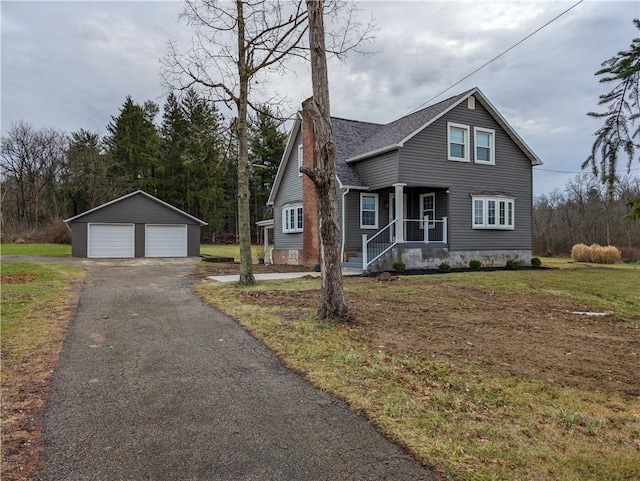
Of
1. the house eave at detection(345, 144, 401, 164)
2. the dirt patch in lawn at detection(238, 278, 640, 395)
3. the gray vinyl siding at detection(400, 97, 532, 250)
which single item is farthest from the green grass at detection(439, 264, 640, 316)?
the house eave at detection(345, 144, 401, 164)

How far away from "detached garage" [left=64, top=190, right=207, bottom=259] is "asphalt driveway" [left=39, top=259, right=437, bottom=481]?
2213 cm

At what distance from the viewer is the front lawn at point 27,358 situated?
280 centimetres

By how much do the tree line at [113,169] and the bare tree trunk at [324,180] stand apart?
33445 mm

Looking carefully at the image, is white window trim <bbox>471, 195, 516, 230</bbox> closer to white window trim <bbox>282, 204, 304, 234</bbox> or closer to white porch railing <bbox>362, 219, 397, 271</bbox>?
white porch railing <bbox>362, 219, 397, 271</bbox>

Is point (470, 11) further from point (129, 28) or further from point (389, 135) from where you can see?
point (129, 28)

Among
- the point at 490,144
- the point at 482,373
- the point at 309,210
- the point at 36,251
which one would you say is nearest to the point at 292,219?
the point at 309,210

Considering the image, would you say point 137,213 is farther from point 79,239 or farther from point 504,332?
point 504,332

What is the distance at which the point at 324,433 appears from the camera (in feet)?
10.0

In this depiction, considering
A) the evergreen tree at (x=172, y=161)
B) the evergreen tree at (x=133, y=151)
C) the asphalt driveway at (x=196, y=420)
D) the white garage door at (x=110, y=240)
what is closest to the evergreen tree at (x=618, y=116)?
the asphalt driveway at (x=196, y=420)

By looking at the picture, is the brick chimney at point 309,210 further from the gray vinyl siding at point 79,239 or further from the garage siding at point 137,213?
the gray vinyl siding at point 79,239

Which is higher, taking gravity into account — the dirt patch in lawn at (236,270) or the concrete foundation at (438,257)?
the concrete foundation at (438,257)

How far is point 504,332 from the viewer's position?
6262mm

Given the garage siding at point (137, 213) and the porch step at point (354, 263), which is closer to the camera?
the porch step at point (354, 263)

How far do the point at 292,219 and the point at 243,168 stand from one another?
8595mm
